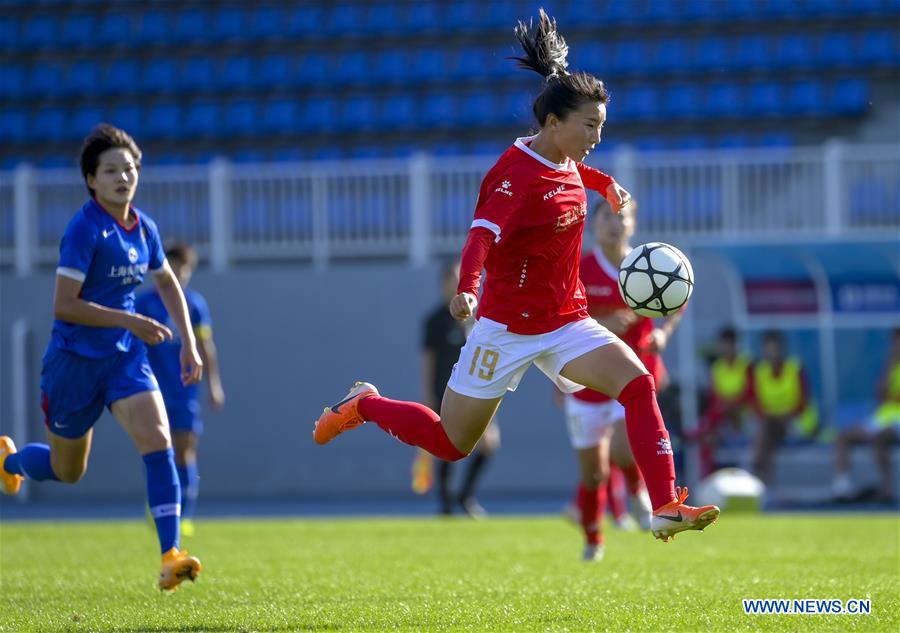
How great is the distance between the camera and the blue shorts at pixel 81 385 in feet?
21.2

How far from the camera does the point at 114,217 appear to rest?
652 cm

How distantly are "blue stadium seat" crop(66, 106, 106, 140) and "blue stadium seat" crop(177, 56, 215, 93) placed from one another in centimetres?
135

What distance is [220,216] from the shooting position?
690 inches

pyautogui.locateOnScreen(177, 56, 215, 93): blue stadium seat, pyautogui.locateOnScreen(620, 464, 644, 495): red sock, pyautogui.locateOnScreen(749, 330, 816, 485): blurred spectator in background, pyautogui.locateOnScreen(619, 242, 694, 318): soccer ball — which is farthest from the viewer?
pyautogui.locateOnScreen(177, 56, 215, 93): blue stadium seat

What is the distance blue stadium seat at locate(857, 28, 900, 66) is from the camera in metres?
21.2

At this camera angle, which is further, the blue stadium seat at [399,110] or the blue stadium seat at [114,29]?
the blue stadium seat at [114,29]

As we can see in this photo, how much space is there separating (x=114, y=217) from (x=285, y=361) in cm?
1108

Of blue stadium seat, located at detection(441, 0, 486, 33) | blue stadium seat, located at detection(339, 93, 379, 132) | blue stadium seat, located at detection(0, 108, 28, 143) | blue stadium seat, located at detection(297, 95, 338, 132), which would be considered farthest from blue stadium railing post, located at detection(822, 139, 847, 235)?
blue stadium seat, located at detection(0, 108, 28, 143)

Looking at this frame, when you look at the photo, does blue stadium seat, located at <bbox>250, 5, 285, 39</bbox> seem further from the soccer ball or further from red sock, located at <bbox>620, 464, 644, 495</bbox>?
the soccer ball

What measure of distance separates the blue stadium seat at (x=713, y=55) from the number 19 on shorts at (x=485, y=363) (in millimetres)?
16372

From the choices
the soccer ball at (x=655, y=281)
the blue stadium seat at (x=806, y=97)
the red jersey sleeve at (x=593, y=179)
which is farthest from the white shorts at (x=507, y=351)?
the blue stadium seat at (x=806, y=97)

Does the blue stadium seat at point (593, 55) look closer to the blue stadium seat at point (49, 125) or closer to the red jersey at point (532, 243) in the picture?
the blue stadium seat at point (49, 125)

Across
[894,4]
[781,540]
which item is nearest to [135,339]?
[781,540]

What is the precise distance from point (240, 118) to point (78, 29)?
3.26 meters
